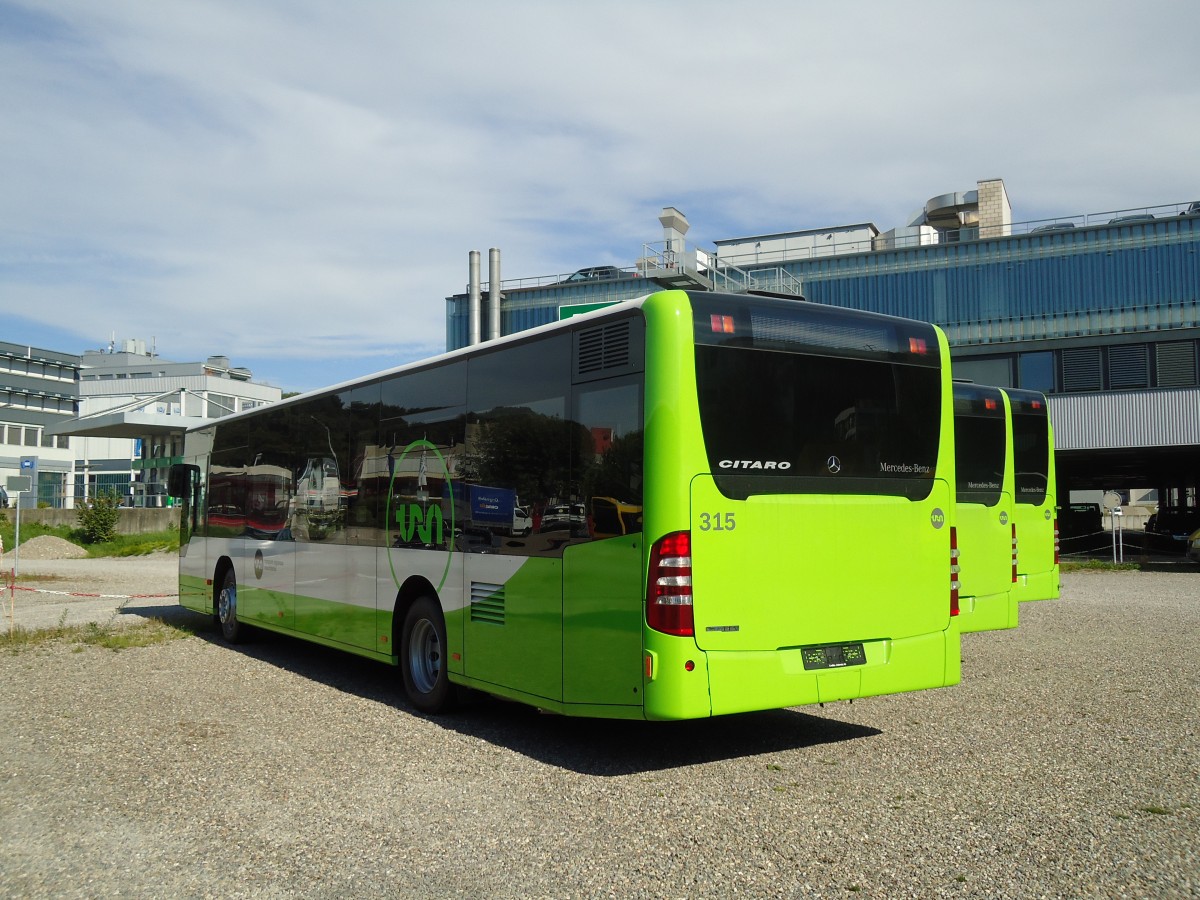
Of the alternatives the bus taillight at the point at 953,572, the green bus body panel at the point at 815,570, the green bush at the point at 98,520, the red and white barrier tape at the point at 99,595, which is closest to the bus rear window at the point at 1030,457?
the bus taillight at the point at 953,572

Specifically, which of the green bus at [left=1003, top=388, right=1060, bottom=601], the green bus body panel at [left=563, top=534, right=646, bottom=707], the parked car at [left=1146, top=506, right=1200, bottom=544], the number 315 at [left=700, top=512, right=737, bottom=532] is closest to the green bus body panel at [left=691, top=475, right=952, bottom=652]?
the number 315 at [left=700, top=512, right=737, bottom=532]

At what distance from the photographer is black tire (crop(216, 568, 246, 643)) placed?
45.2 ft

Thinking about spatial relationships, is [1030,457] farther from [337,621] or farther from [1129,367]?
[1129,367]

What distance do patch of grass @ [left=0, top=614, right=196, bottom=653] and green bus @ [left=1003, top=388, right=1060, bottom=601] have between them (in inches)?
440

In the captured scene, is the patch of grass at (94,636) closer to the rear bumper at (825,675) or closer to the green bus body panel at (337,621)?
the green bus body panel at (337,621)

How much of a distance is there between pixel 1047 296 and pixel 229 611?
28998 millimetres

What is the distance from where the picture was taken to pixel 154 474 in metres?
63.5

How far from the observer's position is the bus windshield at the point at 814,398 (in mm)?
6738

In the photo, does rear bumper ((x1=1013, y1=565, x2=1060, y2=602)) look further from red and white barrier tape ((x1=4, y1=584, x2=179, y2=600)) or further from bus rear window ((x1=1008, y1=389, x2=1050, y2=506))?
red and white barrier tape ((x1=4, y1=584, x2=179, y2=600))

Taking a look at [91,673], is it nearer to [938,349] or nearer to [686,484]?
[686,484]

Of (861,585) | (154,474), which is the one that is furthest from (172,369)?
(861,585)

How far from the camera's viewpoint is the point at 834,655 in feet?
23.3

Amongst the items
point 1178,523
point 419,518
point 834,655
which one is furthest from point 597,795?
point 1178,523

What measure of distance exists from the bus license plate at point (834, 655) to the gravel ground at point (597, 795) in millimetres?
637
